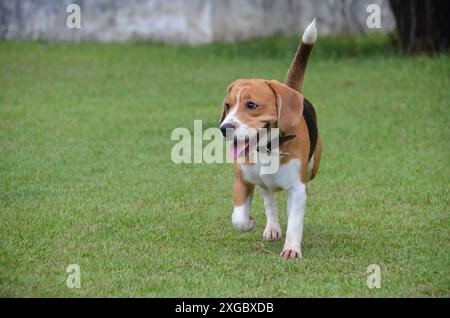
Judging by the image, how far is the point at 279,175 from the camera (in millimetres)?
5688

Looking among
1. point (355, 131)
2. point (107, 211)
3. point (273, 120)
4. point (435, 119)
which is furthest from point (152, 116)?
point (273, 120)

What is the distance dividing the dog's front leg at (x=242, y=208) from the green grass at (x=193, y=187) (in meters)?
0.19

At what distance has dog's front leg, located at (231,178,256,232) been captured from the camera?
583cm

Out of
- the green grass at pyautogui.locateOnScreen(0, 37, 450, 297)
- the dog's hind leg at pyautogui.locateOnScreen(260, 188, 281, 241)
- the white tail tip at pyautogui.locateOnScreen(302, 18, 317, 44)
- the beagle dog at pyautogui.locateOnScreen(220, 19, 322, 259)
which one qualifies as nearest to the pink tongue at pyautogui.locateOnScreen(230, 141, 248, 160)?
the beagle dog at pyautogui.locateOnScreen(220, 19, 322, 259)

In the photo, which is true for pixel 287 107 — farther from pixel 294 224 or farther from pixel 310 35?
pixel 310 35

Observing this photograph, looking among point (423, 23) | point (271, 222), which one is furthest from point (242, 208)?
point (423, 23)

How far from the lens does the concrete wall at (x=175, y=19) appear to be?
56.0ft

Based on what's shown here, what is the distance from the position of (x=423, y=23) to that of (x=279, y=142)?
391 inches

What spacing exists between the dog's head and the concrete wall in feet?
37.3

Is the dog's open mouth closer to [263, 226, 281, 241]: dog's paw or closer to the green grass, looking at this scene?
the green grass

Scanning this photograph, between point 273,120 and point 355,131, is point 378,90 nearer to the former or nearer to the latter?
point 355,131

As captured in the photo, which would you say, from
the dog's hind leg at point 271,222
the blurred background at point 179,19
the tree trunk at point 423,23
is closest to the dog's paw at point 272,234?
the dog's hind leg at point 271,222
